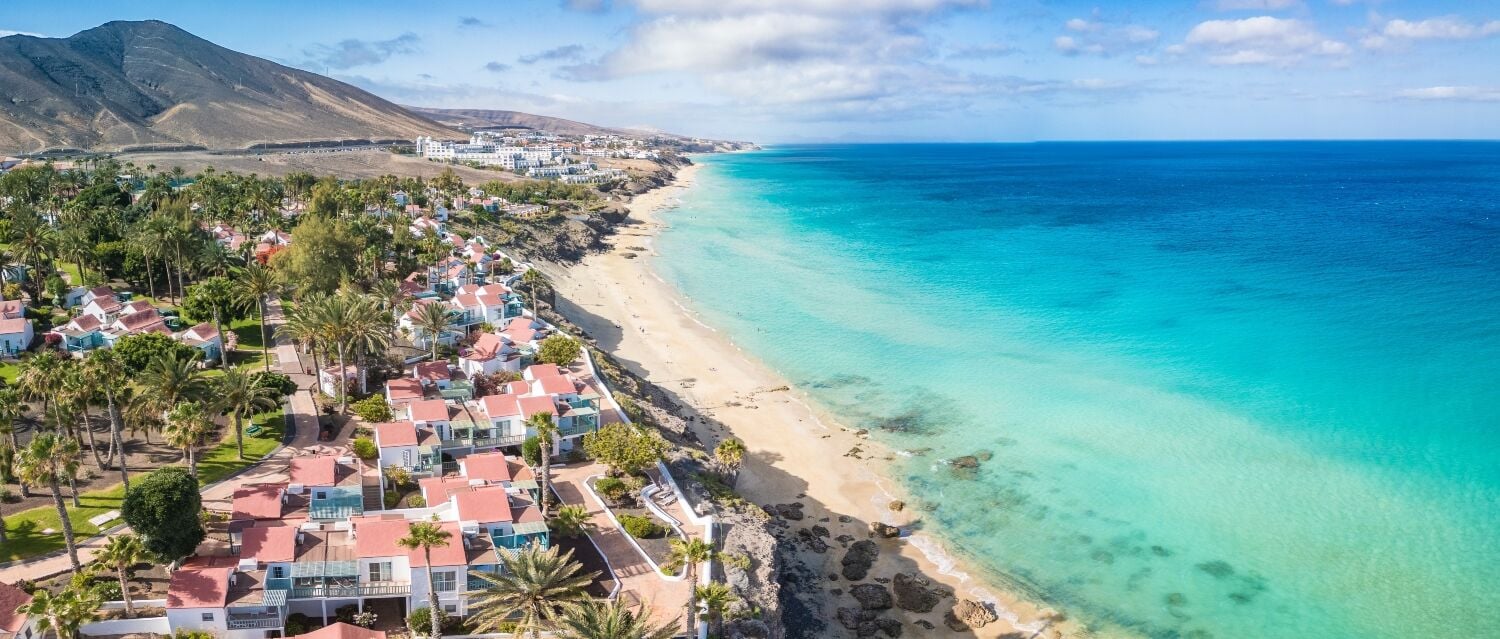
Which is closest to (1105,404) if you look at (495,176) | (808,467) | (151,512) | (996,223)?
(808,467)

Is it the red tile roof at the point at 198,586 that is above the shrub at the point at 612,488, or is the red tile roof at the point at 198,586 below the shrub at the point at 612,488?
above

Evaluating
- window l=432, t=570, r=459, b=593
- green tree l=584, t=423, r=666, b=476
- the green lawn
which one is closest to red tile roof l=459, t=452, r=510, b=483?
green tree l=584, t=423, r=666, b=476

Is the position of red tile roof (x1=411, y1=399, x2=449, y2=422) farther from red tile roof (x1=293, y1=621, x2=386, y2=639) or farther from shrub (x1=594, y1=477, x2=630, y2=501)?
red tile roof (x1=293, y1=621, x2=386, y2=639)

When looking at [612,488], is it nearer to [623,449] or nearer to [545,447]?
[623,449]

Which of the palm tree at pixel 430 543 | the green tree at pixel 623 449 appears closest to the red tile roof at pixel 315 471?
the palm tree at pixel 430 543

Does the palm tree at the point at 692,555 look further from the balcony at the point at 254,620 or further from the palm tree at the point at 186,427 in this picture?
the palm tree at the point at 186,427

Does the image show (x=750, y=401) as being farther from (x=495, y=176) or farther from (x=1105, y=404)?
(x=495, y=176)

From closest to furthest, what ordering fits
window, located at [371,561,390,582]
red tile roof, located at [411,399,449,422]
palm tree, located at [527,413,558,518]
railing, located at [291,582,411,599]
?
railing, located at [291,582,411,599] → window, located at [371,561,390,582] → palm tree, located at [527,413,558,518] → red tile roof, located at [411,399,449,422]
